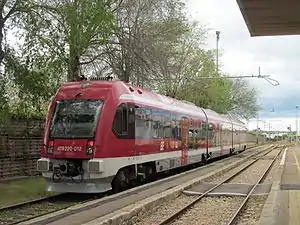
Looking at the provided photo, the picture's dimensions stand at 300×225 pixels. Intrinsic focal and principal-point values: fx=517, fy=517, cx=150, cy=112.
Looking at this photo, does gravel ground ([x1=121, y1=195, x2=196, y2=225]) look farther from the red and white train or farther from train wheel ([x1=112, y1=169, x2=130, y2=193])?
the red and white train

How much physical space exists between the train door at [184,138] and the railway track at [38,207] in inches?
316

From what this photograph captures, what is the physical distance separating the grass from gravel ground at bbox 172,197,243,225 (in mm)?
4877

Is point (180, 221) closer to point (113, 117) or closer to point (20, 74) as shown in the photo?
point (113, 117)

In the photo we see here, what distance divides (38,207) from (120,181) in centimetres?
297

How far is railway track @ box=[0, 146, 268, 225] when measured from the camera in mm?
11620

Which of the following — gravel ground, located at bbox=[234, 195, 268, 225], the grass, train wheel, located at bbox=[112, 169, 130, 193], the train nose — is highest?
the train nose

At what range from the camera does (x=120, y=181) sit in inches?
609

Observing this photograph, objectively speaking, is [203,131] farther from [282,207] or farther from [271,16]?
[271,16]

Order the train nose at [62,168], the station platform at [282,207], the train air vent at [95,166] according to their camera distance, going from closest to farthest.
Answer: the station platform at [282,207] → the train air vent at [95,166] → the train nose at [62,168]

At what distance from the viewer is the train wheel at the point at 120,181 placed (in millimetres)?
15244

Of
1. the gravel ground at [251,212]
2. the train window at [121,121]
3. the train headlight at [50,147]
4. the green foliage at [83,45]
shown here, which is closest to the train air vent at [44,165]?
the train headlight at [50,147]

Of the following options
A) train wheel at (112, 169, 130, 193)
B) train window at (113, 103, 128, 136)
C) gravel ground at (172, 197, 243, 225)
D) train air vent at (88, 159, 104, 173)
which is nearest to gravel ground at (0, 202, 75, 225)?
train air vent at (88, 159, 104, 173)

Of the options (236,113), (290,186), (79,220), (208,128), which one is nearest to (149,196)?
(79,220)

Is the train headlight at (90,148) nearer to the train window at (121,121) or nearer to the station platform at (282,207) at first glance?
the train window at (121,121)
